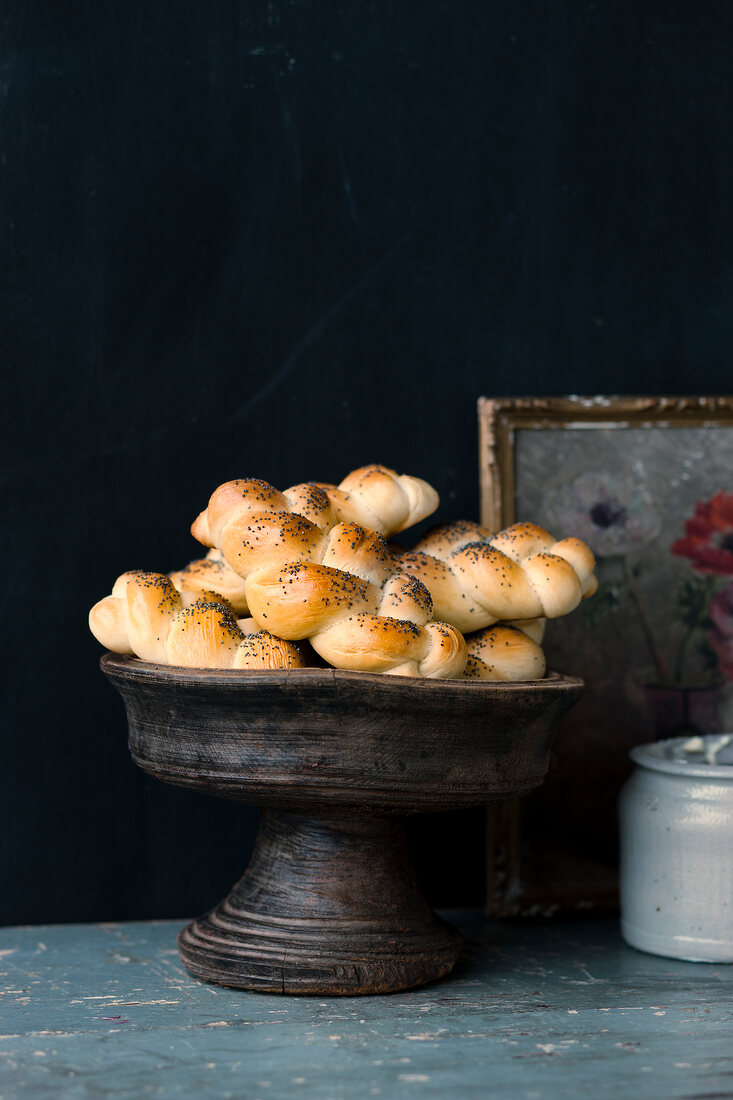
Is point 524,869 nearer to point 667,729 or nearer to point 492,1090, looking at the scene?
point 667,729

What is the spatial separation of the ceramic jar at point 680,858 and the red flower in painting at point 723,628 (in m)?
0.22

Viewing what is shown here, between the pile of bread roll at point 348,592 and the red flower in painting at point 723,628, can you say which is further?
the red flower in painting at point 723,628

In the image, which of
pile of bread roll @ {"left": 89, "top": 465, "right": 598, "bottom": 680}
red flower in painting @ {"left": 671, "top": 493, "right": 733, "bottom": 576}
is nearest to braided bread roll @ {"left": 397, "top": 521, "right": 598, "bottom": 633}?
pile of bread roll @ {"left": 89, "top": 465, "right": 598, "bottom": 680}

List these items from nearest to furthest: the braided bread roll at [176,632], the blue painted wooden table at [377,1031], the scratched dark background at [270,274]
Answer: the blue painted wooden table at [377,1031]
the braided bread roll at [176,632]
the scratched dark background at [270,274]

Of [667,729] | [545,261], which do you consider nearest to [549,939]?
[667,729]

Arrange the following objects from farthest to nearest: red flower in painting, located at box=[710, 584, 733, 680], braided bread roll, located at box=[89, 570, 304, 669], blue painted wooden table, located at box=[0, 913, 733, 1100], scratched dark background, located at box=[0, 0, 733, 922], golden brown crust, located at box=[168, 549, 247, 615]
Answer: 1. red flower in painting, located at box=[710, 584, 733, 680]
2. scratched dark background, located at box=[0, 0, 733, 922]
3. golden brown crust, located at box=[168, 549, 247, 615]
4. braided bread roll, located at box=[89, 570, 304, 669]
5. blue painted wooden table, located at box=[0, 913, 733, 1100]

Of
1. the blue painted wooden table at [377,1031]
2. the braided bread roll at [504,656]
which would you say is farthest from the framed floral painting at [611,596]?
the braided bread roll at [504,656]

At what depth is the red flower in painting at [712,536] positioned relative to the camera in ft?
4.66

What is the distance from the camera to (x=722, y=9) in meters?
1.44

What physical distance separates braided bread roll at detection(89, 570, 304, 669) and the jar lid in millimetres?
443

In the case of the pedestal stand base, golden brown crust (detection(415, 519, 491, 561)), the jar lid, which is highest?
golden brown crust (detection(415, 519, 491, 561))

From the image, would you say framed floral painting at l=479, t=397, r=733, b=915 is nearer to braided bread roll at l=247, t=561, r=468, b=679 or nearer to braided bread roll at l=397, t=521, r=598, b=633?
braided bread roll at l=397, t=521, r=598, b=633

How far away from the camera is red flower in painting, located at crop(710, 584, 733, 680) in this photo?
1418mm

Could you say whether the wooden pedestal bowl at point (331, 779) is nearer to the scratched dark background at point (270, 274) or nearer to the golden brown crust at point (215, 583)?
the golden brown crust at point (215, 583)
